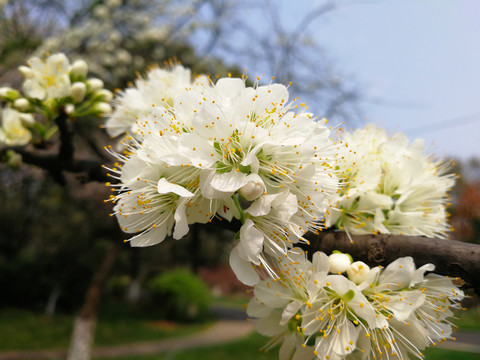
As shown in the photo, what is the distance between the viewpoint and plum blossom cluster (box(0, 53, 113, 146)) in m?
1.72

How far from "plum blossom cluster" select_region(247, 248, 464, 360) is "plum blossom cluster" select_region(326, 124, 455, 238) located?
0.17m

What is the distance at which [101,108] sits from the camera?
181cm

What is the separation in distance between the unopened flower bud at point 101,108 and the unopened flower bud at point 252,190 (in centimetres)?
113

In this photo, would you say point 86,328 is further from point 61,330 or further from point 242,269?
point 242,269

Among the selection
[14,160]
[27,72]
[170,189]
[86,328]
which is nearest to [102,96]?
[27,72]

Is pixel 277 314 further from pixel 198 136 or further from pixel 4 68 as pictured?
pixel 4 68

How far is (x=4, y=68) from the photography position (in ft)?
19.4

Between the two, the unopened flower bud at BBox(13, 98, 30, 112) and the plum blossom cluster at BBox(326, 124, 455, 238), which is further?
the unopened flower bud at BBox(13, 98, 30, 112)

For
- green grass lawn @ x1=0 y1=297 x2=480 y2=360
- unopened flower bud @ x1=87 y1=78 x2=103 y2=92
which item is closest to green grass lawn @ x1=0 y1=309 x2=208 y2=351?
green grass lawn @ x1=0 y1=297 x2=480 y2=360

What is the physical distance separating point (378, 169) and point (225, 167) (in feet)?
1.77

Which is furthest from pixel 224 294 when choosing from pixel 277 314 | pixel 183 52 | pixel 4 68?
pixel 277 314

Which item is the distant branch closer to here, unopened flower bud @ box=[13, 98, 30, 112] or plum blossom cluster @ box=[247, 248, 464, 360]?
unopened flower bud @ box=[13, 98, 30, 112]

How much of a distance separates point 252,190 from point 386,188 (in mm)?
639

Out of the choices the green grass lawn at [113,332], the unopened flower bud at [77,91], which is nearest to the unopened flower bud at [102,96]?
the unopened flower bud at [77,91]
